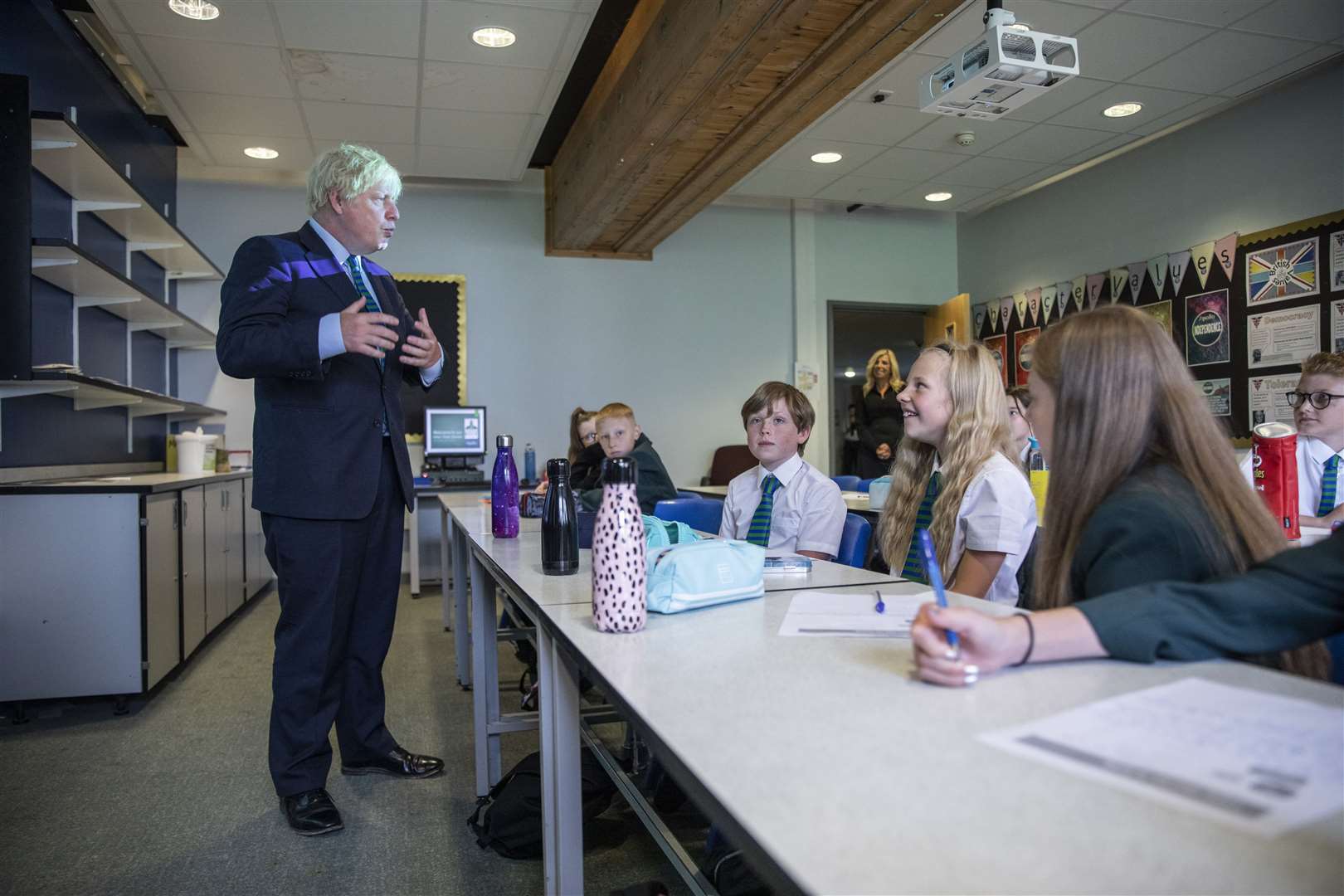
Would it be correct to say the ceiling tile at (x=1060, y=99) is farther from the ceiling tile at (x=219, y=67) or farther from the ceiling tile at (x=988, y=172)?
the ceiling tile at (x=219, y=67)

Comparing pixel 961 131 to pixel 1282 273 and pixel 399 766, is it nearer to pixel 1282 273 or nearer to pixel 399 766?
pixel 1282 273

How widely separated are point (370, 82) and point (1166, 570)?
14.2 feet

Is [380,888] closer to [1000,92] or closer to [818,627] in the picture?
[818,627]

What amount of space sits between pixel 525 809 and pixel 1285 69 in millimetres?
4926

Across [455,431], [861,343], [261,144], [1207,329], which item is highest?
[261,144]

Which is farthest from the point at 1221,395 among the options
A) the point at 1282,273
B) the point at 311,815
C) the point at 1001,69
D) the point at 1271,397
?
the point at 311,815

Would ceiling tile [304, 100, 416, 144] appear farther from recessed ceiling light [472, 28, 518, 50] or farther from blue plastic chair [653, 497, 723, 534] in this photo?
blue plastic chair [653, 497, 723, 534]

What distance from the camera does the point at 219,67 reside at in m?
4.09

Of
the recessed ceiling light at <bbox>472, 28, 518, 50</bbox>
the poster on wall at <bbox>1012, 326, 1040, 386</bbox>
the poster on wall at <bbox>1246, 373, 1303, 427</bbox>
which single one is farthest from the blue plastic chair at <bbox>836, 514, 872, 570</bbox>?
the poster on wall at <bbox>1012, 326, 1040, 386</bbox>

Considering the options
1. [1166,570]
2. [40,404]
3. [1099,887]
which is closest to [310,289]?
[1166,570]

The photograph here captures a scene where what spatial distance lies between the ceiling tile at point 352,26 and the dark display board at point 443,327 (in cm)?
228

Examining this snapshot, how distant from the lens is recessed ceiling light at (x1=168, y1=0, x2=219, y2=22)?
139 inches

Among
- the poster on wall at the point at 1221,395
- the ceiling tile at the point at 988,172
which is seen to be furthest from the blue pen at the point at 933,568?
the ceiling tile at the point at 988,172

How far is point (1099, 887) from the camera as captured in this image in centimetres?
46
